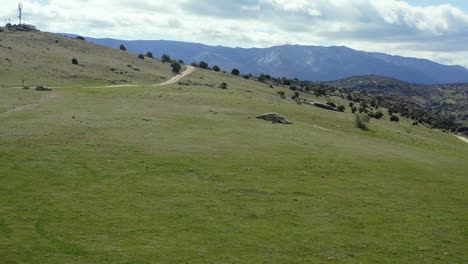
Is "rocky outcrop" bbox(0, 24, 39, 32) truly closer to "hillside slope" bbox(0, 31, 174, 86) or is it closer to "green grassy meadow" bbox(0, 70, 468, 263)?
"hillside slope" bbox(0, 31, 174, 86)

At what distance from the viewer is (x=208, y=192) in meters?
31.5

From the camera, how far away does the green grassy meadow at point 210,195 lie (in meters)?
23.2

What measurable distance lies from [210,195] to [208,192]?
616 millimetres

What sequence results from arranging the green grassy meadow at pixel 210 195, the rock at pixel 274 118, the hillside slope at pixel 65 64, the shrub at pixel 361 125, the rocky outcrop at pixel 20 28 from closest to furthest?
the green grassy meadow at pixel 210 195
the rock at pixel 274 118
the shrub at pixel 361 125
the hillside slope at pixel 65 64
the rocky outcrop at pixel 20 28

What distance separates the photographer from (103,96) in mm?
74562

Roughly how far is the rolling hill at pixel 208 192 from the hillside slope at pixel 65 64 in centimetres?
3356

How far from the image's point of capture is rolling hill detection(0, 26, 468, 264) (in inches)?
916

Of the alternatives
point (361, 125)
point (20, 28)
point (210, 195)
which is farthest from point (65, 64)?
point (210, 195)

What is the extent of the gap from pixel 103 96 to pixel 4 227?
5286 centimetres

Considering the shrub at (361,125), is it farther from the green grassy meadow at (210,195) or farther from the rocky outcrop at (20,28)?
the rocky outcrop at (20,28)

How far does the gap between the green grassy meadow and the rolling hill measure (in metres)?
0.10

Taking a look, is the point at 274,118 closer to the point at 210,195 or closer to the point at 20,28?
the point at 210,195

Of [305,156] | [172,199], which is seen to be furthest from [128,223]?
[305,156]

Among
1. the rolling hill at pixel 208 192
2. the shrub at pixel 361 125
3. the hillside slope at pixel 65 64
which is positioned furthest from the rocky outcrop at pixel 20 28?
the shrub at pixel 361 125
